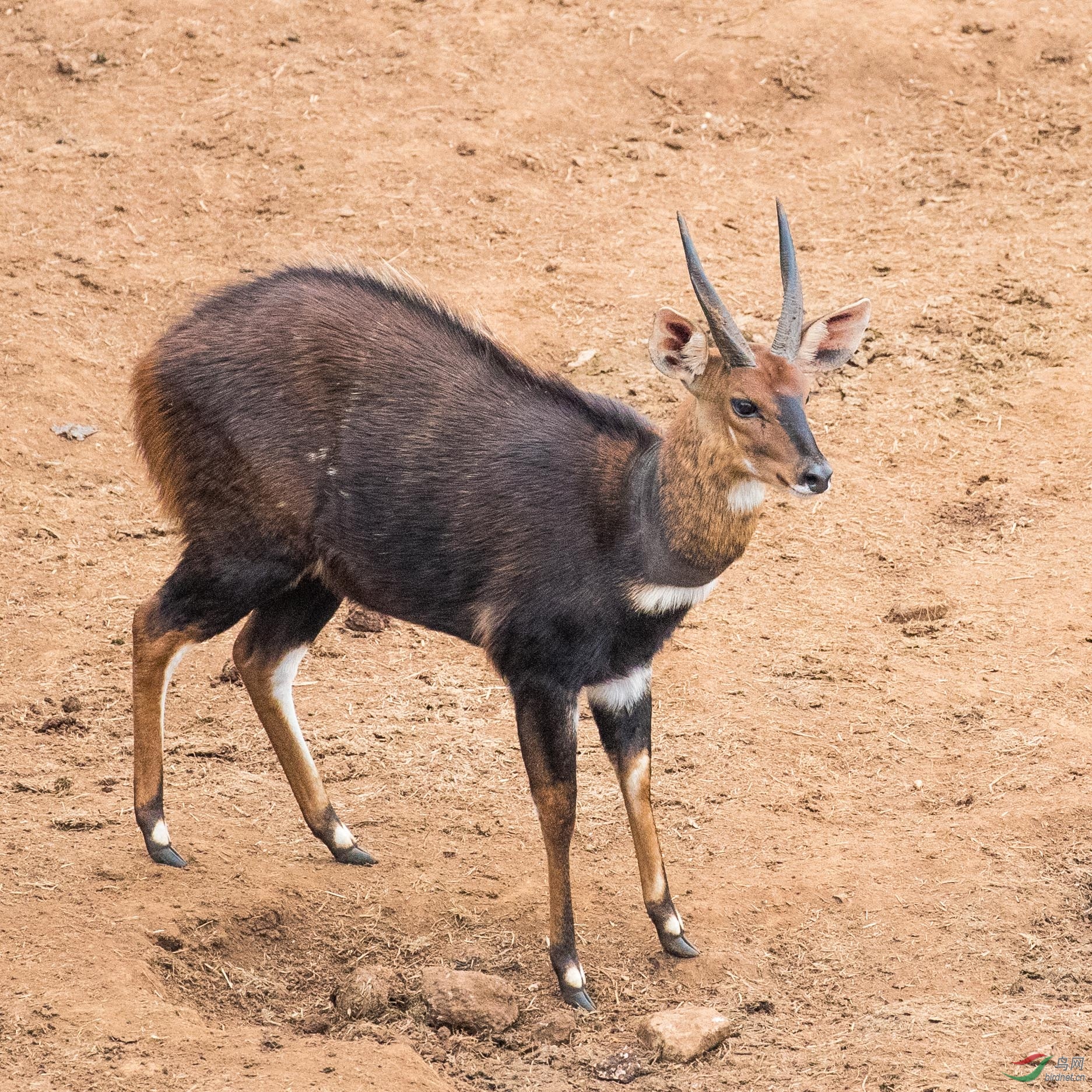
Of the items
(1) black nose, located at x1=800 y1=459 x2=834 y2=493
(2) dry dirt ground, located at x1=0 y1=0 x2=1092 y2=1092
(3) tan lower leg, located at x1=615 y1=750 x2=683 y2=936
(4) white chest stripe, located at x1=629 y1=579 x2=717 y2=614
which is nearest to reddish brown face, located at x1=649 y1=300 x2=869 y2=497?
(1) black nose, located at x1=800 y1=459 x2=834 y2=493

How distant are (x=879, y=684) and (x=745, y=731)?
823 millimetres

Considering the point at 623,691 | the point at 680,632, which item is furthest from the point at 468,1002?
the point at 680,632

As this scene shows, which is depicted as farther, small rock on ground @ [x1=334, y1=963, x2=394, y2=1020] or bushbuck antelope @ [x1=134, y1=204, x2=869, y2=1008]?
small rock on ground @ [x1=334, y1=963, x2=394, y2=1020]

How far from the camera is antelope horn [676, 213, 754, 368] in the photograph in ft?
16.3

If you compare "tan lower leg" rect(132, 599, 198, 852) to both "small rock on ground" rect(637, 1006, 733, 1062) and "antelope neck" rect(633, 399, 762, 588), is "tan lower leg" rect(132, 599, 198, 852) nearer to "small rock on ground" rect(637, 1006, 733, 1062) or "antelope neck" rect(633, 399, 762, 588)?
"antelope neck" rect(633, 399, 762, 588)

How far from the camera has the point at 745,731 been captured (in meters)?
7.32

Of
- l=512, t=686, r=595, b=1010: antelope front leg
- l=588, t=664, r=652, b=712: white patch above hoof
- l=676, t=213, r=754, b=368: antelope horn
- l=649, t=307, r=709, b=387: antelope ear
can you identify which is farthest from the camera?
l=588, t=664, r=652, b=712: white patch above hoof

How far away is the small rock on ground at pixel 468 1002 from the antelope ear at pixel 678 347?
7.22 ft

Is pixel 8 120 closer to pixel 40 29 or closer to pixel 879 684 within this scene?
pixel 40 29

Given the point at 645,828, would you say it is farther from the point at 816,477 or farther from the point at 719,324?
the point at 719,324

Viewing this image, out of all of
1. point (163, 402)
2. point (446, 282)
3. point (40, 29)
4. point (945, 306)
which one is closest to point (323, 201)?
point (446, 282)

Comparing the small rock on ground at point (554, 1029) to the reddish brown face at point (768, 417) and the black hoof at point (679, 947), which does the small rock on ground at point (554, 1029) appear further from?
the reddish brown face at point (768, 417)

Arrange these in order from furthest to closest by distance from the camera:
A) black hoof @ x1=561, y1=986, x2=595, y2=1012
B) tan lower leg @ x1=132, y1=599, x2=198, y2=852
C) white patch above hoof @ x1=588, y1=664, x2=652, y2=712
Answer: tan lower leg @ x1=132, y1=599, x2=198, y2=852 → white patch above hoof @ x1=588, y1=664, x2=652, y2=712 → black hoof @ x1=561, y1=986, x2=595, y2=1012

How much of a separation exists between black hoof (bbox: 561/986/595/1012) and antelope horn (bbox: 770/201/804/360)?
2369mm
